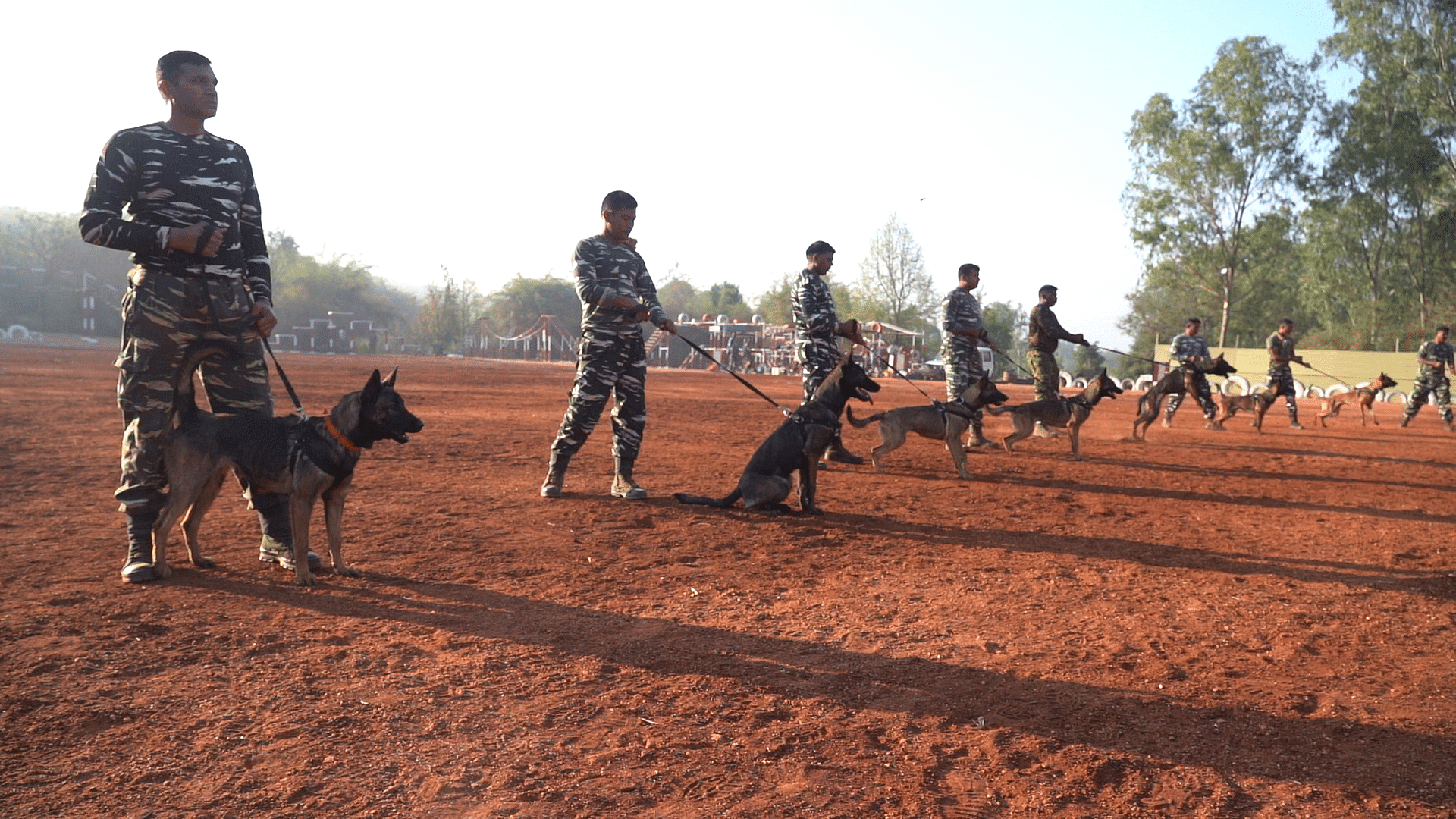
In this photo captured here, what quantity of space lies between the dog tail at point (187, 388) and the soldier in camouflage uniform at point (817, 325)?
562cm

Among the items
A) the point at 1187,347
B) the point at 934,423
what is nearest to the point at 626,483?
the point at 934,423

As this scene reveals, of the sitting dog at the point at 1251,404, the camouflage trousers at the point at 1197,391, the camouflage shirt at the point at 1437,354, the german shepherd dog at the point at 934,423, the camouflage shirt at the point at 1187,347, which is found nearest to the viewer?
the german shepherd dog at the point at 934,423

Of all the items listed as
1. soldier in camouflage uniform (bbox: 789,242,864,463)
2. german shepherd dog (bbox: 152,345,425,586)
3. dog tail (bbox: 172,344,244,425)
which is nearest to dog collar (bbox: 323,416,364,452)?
german shepherd dog (bbox: 152,345,425,586)

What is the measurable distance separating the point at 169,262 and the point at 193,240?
0.24m

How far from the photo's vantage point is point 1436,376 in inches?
696

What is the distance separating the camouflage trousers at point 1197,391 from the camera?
1412cm

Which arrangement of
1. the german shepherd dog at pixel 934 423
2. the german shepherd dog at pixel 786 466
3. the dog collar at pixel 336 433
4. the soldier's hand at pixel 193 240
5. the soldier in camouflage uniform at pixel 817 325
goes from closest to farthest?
1. the soldier's hand at pixel 193 240
2. the dog collar at pixel 336 433
3. the german shepherd dog at pixel 786 466
4. the soldier in camouflage uniform at pixel 817 325
5. the german shepherd dog at pixel 934 423

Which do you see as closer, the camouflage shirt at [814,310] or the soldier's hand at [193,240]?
the soldier's hand at [193,240]

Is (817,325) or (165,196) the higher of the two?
(165,196)

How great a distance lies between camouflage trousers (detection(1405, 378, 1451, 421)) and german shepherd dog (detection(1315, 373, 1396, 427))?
0.44 meters

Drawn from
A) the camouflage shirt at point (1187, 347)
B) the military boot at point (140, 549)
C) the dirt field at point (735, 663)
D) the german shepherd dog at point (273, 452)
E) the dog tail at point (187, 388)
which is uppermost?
the camouflage shirt at point (1187, 347)

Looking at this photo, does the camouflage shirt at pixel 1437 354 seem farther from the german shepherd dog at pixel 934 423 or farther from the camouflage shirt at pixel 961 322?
the german shepherd dog at pixel 934 423

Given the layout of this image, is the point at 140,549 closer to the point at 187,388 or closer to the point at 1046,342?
the point at 187,388

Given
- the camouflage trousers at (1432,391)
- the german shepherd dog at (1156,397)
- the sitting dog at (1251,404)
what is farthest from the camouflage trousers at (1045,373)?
the camouflage trousers at (1432,391)
